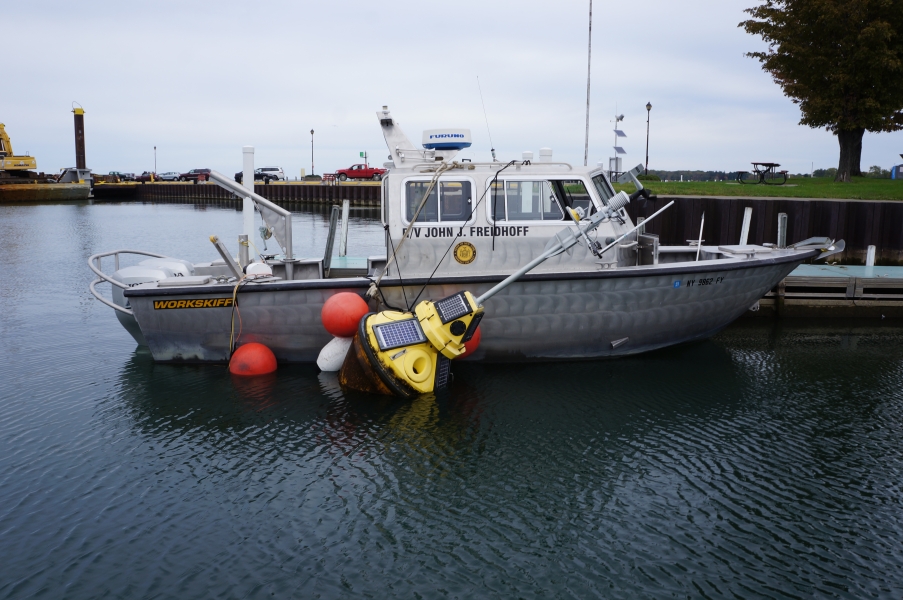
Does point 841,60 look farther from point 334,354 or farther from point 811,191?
point 334,354

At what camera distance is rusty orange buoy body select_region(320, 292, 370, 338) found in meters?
9.20

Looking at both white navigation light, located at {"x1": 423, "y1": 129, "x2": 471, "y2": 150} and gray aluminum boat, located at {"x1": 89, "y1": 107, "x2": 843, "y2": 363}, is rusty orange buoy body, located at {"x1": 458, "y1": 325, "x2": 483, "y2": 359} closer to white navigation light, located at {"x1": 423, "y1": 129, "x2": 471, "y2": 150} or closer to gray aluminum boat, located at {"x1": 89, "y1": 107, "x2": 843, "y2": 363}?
gray aluminum boat, located at {"x1": 89, "y1": 107, "x2": 843, "y2": 363}

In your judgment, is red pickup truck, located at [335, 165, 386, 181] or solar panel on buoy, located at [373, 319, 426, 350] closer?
solar panel on buoy, located at [373, 319, 426, 350]

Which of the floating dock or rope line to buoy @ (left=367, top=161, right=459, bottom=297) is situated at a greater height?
rope line to buoy @ (left=367, top=161, right=459, bottom=297)

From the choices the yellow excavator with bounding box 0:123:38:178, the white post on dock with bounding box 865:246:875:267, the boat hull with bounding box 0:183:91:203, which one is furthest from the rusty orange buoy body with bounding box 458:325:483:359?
the yellow excavator with bounding box 0:123:38:178

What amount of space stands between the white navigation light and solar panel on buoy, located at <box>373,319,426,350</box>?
9.57ft

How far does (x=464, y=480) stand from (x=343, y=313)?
124 inches

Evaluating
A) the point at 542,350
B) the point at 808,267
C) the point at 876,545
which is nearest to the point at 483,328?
the point at 542,350

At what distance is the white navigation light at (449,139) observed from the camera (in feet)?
33.7

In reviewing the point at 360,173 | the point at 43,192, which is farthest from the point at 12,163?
the point at 360,173

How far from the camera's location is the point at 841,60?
22.7 meters

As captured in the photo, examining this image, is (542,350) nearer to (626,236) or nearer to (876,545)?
(626,236)

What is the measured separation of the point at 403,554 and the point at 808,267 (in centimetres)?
1225

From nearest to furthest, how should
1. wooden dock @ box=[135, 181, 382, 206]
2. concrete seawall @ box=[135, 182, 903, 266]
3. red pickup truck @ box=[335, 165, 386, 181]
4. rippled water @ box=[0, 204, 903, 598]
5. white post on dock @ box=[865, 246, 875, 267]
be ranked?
rippled water @ box=[0, 204, 903, 598]
white post on dock @ box=[865, 246, 875, 267]
concrete seawall @ box=[135, 182, 903, 266]
wooden dock @ box=[135, 181, 382, 206]
red pickup truck @ box=[335, 165, 386, 181]
